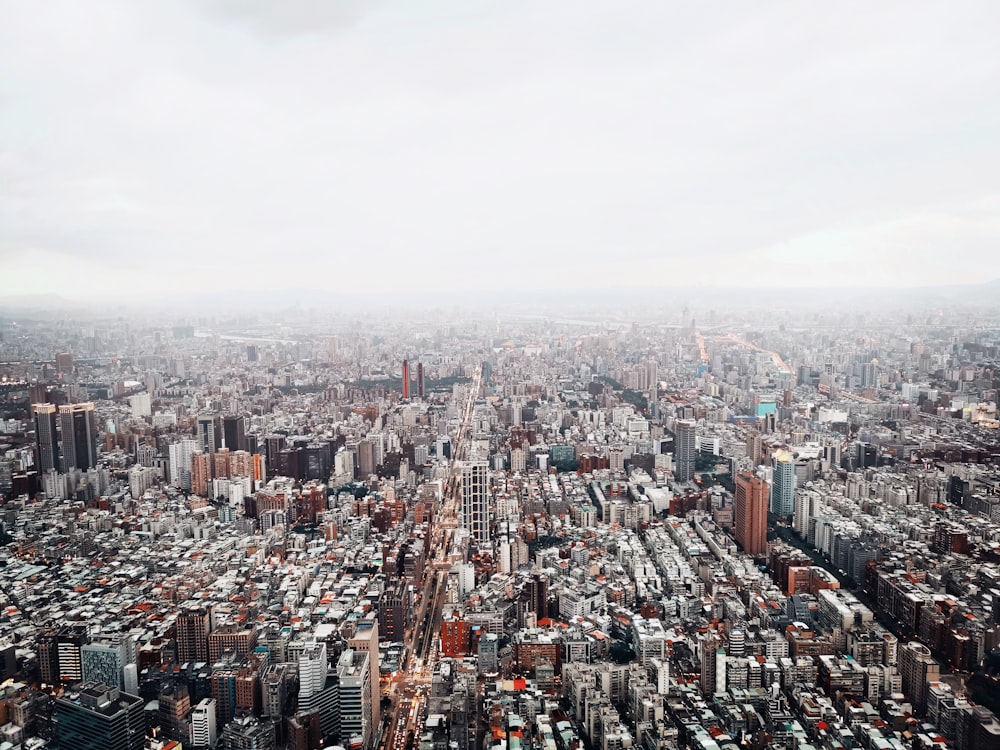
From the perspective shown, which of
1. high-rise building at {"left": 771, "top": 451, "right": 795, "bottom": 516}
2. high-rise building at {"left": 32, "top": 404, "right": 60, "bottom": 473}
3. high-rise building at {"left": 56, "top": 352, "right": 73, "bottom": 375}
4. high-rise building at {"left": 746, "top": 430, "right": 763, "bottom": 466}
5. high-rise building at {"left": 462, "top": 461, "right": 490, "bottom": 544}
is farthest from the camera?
high-rise building at {"left": 746, "top": 430, "right": 763, "bottom": 466}

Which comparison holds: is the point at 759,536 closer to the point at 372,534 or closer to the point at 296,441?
the point at 372,534

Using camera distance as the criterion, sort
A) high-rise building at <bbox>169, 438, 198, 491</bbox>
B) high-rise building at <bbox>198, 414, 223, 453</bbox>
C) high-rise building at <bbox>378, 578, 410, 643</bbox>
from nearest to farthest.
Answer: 1. high-rise building at <bbox>378, 578, 410, 643</bbox>
2. high-rise building at <bbox>169, 438, 198, 491</bbox>
3. high-rise building at <bbox>198, 414, 223, 453</bbox>

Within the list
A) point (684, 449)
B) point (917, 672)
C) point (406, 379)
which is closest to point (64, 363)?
point (406, 379)

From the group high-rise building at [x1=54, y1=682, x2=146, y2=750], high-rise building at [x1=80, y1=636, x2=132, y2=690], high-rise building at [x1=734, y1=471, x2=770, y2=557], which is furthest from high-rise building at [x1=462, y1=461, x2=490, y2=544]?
high-rise building at [x1=54, y1=682, x2=146, y2=750]

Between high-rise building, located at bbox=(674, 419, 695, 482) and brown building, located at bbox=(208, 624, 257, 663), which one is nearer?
brown building, located at bbox=(208, 624, 257, 663)

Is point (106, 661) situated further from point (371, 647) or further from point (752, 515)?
point (752, 515)

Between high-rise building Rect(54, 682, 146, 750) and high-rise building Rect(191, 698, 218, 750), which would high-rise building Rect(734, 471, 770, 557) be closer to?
high-rise building Rect(191, 698, 218, 750)

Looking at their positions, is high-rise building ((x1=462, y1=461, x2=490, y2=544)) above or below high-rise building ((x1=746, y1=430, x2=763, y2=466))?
below
